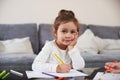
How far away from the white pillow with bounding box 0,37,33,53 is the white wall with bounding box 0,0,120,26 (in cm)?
49

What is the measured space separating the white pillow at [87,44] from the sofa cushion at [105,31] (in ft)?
0.70

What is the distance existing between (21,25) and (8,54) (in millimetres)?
604

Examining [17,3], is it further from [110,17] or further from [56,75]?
[56,75]

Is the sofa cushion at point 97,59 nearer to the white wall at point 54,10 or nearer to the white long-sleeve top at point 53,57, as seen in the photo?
the white wall at point 54,10

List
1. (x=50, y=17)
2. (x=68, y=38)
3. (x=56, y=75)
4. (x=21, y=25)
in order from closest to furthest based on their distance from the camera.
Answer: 1. (x=56, y=75)
2. (x=68, y=38)
3. (x=21, y=25)
4. (x=50, y=17)

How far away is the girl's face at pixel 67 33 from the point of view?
143 cm

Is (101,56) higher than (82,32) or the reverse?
the reverse

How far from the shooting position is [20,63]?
252cm

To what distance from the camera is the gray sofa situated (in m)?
2.52

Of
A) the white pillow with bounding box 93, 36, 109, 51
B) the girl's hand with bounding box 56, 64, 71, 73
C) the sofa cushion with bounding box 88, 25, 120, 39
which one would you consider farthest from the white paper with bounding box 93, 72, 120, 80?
the sofa cushion with bounding box 88, 25, 120, 39

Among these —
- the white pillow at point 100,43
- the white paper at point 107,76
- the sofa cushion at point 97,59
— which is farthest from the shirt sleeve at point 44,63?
the white pillow at point 100,43

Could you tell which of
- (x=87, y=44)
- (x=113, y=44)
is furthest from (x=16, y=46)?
(x=113, y=44)

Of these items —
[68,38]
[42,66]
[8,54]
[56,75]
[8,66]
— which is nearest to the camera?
[56,75]

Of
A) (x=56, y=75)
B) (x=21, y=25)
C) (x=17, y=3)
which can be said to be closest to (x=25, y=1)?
(x=17, y=3)
